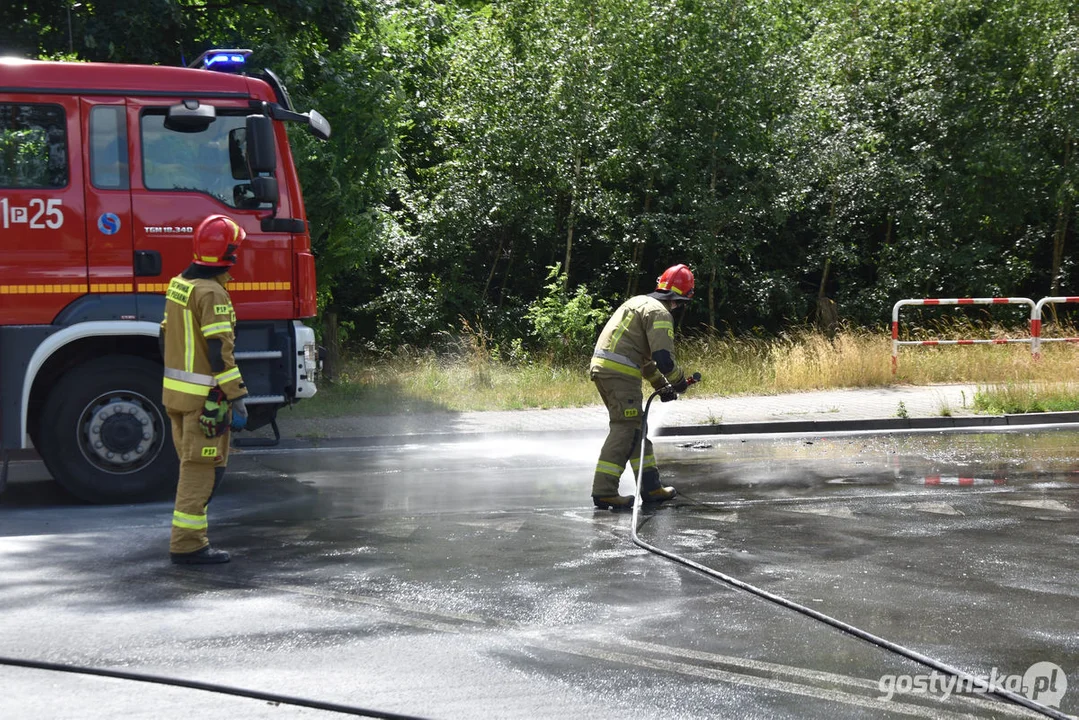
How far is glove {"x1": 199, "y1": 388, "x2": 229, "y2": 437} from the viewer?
6180mm

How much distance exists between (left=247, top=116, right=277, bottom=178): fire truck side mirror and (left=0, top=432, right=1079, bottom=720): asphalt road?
2.43m

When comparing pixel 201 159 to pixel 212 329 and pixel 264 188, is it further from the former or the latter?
pixel 212 329

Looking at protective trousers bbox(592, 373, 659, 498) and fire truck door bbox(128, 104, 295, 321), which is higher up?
fire truck door bbox(128, 104, 295, 321)

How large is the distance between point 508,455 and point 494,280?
11489 mm

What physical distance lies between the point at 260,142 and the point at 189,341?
7.81 ft

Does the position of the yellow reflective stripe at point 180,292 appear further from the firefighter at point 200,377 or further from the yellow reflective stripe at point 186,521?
the yellow reflective stripe at point 186,521

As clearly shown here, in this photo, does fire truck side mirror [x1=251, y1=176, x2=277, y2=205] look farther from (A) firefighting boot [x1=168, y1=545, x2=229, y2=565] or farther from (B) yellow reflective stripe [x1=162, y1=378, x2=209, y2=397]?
(A) firefighting boot [x1=168, y1=545, x2=229, y2=565]

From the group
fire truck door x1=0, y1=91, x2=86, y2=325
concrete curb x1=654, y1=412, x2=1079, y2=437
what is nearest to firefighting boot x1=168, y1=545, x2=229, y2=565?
fire truck door x1=0, y1=91, x2=86, y2=325

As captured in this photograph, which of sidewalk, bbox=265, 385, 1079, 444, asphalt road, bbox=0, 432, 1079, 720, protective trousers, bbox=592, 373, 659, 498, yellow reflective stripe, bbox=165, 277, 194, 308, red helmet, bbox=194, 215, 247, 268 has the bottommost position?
asphalt road, bbox=0, 432, 1079, 720

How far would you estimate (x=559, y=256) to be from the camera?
21328mm

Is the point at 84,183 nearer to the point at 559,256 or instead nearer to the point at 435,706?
the point at 435,706

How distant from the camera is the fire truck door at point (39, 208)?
7949 mm

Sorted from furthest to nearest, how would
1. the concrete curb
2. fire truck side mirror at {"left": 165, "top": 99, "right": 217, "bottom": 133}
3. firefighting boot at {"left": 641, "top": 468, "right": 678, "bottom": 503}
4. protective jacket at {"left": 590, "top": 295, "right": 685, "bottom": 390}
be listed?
the concrete curb
fire truck side mirror at {"left": 165, "top": 99, "right": 217, "bottom": 133}
firefighting boot at {"left": 641, "top": 468, "right": 678, "bottom": 503}
protective jacket at {"left": 590, "top": 295, "right": 685, "bottom": 390}

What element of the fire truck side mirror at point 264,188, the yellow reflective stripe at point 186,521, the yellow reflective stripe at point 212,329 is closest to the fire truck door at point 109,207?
the fire truck side mirror at point 264,188
